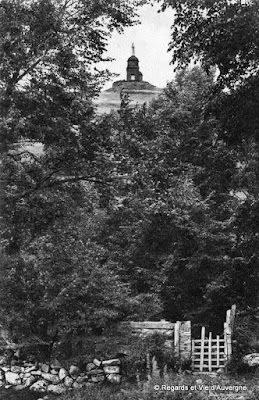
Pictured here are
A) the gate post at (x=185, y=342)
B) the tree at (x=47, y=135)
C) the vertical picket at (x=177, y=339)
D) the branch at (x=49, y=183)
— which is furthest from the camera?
the gate post at (x=185, y=342)

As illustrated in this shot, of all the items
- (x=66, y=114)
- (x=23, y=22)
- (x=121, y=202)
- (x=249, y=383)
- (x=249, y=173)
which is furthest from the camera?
(x=249, y=173)

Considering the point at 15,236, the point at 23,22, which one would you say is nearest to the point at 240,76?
the point at 23,22

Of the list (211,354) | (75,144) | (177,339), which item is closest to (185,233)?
(211,354)

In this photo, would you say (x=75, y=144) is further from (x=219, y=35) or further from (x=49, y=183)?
(x=219, y=35)

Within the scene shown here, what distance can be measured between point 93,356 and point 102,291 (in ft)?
6.25

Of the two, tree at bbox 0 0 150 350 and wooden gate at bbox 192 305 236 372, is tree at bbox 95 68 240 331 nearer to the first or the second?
wooden gate at bbox 192 305 236 372

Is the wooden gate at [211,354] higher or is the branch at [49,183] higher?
the branch at [49,183]

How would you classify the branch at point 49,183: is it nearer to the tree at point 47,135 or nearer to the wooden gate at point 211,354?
the tree at point 47,135

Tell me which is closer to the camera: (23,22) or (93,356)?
(23,22)

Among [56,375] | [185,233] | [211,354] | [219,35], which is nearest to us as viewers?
[219,35]

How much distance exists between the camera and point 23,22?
10.4m

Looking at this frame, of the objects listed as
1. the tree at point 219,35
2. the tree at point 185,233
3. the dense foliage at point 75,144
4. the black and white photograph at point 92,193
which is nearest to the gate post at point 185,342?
the black and white photograph at point 92,193

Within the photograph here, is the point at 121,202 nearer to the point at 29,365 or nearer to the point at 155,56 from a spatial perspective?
the point at 155,56

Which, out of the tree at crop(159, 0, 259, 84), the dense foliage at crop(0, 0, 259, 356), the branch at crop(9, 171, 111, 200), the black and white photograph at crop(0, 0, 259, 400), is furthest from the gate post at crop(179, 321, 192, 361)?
the tree at crop(159, 0, 259, 84)
